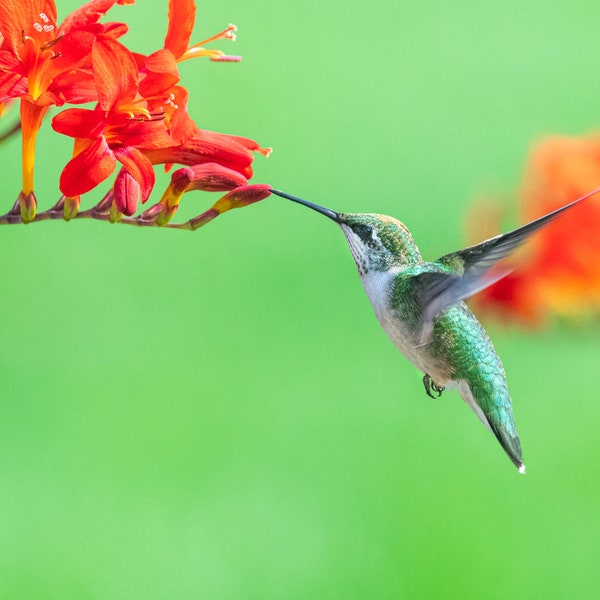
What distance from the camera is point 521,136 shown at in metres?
6.75

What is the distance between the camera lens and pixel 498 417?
1455mm

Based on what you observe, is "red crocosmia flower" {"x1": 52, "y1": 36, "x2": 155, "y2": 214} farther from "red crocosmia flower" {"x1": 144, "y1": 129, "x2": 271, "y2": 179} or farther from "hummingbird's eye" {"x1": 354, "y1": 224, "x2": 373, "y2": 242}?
"hummingbird's eye" {"x1": 354, "y1": 224, "x2": 373, "y2": 242}

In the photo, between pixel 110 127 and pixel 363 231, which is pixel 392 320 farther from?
pixel 110 127

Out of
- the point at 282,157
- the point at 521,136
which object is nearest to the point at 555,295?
the point at 282,157

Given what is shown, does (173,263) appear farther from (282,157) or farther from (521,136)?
(521,136)

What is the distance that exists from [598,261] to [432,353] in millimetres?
1064

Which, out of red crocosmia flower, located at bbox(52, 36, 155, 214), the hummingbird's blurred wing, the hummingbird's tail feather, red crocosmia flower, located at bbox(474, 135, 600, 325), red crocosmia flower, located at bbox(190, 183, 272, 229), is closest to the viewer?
red crocosmia flower, located at bbox(52, 36, 155, 214)

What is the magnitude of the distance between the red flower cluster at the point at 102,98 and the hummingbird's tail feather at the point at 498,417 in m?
0.54

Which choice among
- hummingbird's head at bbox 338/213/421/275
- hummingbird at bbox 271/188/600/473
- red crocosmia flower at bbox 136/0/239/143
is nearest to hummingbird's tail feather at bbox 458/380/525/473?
hummingbird at bbox 271/188/600/473

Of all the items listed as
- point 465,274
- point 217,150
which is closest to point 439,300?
point 465,274

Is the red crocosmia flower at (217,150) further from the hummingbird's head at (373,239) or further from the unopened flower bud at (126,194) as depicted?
the hummingbird's head at (373,239)

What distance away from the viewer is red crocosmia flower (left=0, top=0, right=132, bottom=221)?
97cm

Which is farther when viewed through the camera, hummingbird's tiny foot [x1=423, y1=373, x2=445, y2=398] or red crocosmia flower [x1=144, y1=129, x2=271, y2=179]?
hummingbird's tiny foot [x1=423, y1=373, x2=445, y2=398]

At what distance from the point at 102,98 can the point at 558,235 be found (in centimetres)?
158
